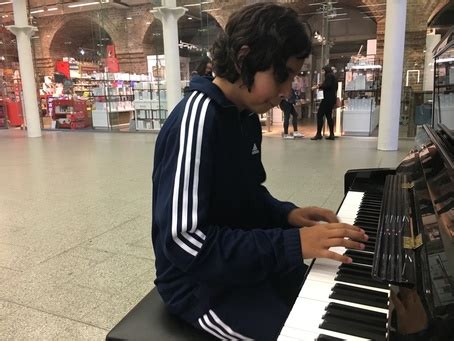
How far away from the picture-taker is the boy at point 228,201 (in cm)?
94

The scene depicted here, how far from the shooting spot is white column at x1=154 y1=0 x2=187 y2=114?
9.17 m

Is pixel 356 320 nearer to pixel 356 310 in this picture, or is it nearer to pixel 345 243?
pixel 356 310

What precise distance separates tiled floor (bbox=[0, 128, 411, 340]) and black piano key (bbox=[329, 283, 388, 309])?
4.60ft

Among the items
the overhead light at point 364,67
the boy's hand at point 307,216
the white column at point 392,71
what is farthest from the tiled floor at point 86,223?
the overhead light at point 364,67

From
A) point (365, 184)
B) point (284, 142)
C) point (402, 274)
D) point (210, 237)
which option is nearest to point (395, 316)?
point (402, 274)

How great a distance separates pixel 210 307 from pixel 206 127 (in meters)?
0.46

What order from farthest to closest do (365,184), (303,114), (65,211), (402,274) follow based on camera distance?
1. (303,114)
2. (65,211)
3. (365,184)
4. (402,274)

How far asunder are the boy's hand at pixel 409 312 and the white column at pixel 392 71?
680 cm

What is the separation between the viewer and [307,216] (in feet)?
4.71

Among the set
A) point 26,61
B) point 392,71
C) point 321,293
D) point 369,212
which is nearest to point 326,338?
point 321,293

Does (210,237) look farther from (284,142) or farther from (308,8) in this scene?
(308,8)

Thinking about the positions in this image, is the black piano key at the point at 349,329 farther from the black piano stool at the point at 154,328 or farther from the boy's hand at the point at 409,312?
the black piano stool at the point at 154,328

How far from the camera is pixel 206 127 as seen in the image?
99 centimetres

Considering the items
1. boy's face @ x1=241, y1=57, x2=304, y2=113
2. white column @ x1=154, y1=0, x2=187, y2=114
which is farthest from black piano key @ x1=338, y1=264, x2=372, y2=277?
white column @ x1=154, y1=0, x2=187, y2=114
